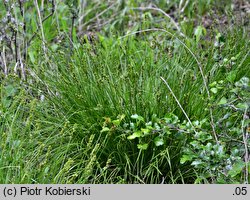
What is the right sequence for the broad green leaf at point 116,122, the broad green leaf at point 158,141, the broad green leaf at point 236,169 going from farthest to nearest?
the broad green leaf at point 116,122, the broad green leaf at point 158,141, the broad green leaf at point 236,169

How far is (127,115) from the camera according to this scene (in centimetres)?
Answer: 366

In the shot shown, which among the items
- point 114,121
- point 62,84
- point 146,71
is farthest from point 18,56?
point 114,121

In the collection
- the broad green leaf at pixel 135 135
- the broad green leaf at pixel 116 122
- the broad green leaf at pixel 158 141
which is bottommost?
the broad green leaf at pixel 158 141

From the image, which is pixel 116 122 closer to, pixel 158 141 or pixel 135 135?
pixel 135 135

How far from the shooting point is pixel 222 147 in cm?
300

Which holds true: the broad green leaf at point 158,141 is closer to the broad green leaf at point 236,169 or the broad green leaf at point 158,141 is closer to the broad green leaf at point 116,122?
the broad green leaf at point 116,122

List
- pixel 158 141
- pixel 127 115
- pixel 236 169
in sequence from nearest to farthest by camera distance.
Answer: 1. pixel 236 169
2. pixel 158 141
3. pixel 127 115

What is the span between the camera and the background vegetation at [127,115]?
123 inches

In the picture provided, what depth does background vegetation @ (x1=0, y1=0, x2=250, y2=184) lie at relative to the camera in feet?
10.3

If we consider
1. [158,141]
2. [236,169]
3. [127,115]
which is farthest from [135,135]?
[236,169]

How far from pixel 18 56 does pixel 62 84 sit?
75 centimetres

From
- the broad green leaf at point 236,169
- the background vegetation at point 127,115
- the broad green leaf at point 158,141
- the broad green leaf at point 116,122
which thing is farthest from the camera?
the broad green leaf at point 116,122

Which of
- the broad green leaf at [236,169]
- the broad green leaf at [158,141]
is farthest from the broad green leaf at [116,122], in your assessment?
the broad green leaf at [236,169]
